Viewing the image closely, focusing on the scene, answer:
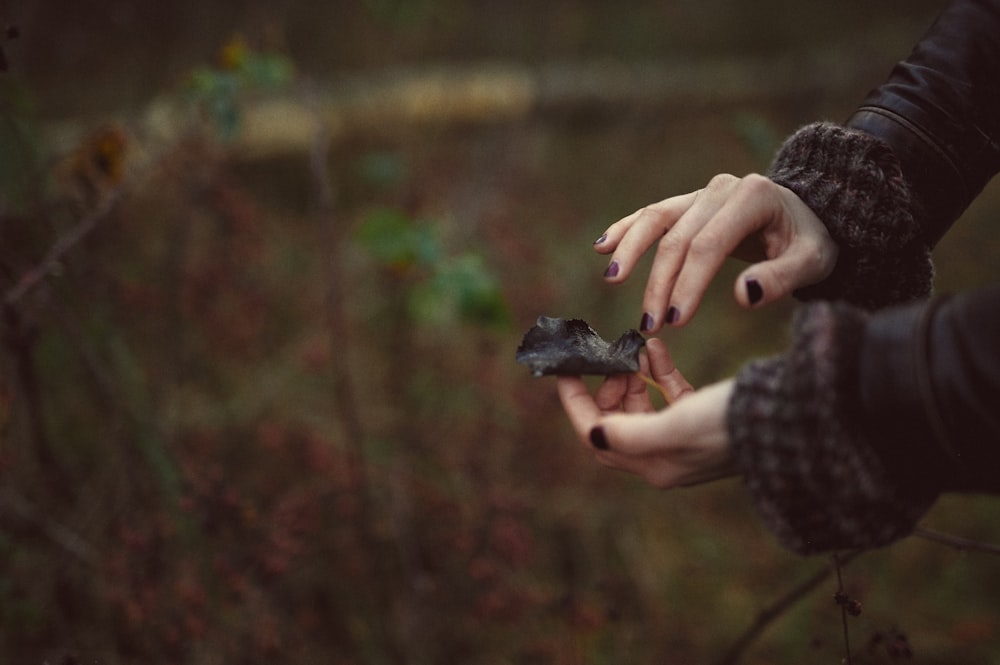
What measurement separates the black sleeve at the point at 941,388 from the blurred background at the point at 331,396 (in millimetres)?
493

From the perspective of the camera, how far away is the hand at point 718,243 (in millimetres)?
986

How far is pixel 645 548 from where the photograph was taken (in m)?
2.74

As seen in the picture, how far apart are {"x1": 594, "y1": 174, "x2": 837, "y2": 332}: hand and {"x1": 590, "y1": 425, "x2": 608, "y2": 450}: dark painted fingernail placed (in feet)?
0.56

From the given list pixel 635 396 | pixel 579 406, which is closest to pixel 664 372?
pixel 635 396

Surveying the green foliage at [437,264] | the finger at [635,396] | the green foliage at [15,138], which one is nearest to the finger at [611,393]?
the finger at [635,396]

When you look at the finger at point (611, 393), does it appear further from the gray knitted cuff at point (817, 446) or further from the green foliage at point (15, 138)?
the green foliage at point (15, 138)

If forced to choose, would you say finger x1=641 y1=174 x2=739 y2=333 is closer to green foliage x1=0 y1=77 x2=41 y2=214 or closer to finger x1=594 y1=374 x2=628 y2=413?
finger x1=594 y1=374 x2=628 y2=413

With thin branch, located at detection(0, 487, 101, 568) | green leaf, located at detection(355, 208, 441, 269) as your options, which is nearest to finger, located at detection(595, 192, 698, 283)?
green leaf, located at detection(355, 208, 441, 269)

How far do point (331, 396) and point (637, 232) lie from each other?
2.30 metres

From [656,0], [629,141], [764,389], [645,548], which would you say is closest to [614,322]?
[645,548]

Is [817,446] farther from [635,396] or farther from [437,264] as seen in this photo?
[437,264]

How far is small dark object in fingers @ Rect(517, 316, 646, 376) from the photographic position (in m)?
1.01

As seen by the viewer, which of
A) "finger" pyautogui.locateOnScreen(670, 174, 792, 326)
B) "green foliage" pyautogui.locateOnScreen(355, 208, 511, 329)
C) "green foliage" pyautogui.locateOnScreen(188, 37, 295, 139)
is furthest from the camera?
"green foliage" pyautogui.locateOnScreen(355, 208, 511, 329)

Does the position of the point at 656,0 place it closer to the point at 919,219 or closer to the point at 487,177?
the point at 487,177
